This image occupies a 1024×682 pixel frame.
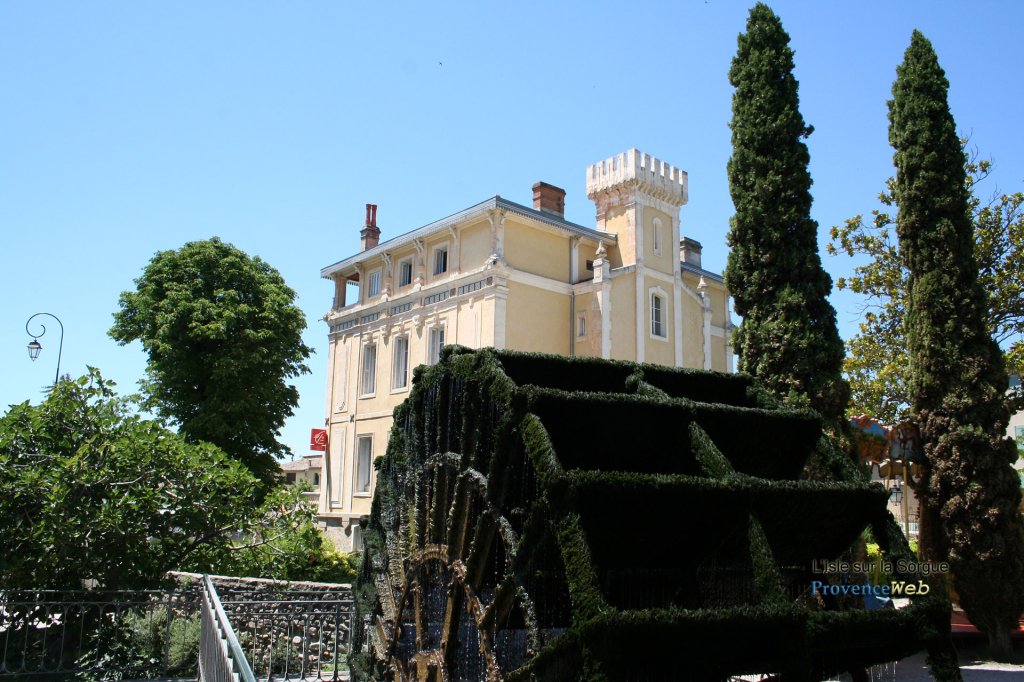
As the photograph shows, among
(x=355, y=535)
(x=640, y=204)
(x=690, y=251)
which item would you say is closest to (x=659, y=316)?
(x=640, y=204)

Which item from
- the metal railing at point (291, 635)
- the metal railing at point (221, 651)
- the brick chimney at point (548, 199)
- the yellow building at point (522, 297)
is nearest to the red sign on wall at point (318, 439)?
the yellow building at point (522, 297)

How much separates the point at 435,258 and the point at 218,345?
6.69m

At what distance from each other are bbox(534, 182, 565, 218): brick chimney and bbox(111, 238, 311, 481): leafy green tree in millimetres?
7903

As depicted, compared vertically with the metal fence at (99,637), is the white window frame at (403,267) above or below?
above

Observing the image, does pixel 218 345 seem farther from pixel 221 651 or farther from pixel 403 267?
pixel 221 651

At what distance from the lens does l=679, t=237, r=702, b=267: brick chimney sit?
94.5 feet

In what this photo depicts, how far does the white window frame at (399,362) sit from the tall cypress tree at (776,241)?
581 inches

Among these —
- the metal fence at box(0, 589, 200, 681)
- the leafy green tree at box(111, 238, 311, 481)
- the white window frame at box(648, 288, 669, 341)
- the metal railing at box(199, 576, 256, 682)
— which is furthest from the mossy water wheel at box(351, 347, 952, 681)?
the white window frame at box(648, 288, 669, 341)

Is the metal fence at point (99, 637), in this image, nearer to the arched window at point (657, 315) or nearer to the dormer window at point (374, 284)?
the arched window at point (657, 315)

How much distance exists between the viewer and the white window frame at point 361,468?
2550cm

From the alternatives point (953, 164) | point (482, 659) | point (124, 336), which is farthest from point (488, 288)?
point (482, 659)

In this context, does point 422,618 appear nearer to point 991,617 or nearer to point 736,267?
point 736,267

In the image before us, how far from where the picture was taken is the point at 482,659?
6.81 meters

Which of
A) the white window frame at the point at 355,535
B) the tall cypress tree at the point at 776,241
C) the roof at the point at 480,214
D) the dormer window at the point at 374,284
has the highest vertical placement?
the roof at the point at 480,214
